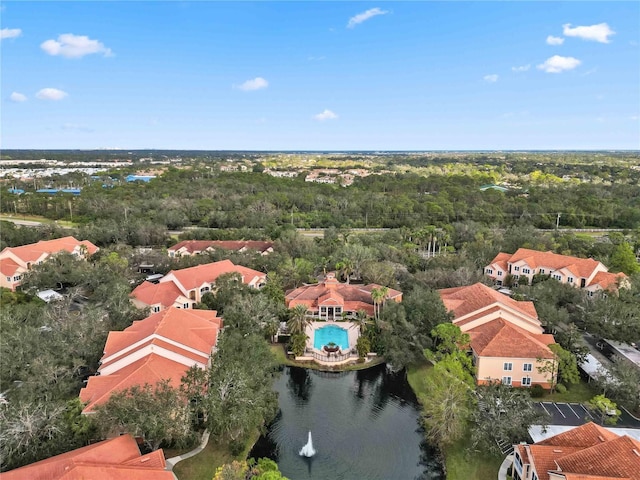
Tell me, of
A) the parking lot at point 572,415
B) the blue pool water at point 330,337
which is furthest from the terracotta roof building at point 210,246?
the parking lot at point 572,415

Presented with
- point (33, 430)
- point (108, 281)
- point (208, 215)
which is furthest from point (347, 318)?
point (208, 215)

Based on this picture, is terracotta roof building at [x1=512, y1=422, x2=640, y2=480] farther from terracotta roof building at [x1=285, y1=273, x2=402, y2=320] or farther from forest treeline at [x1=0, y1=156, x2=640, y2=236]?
forest treeline at [x1=0, y1=156, x2=640, y2=236]

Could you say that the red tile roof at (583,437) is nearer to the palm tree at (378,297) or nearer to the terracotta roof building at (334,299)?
the palm tree at (378,297)

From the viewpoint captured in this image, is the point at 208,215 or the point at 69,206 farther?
the point at 69,206

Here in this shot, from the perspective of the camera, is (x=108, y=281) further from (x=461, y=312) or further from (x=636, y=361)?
(x=636, y=361)

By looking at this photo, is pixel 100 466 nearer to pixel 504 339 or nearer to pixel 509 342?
pixel 504 339

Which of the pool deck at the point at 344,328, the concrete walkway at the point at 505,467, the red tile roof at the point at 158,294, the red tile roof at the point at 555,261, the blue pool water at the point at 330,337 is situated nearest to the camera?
the concrete walkway at the point at 505,467

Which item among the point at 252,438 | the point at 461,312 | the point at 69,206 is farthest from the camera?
the point at 69,206
